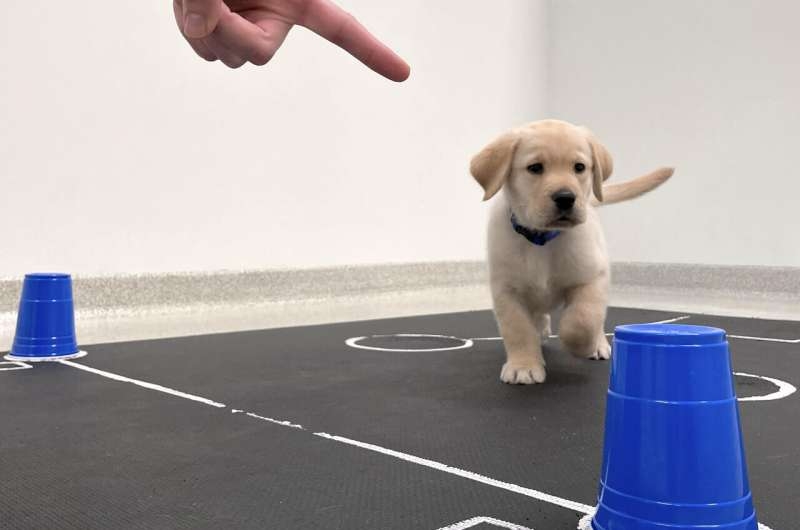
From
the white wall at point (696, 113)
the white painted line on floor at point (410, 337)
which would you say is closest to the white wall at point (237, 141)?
the white wall at point (696, 113)

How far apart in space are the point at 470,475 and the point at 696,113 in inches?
184

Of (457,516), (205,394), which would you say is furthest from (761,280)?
(457,516)

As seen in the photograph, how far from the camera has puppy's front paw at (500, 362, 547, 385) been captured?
2141 millimetres

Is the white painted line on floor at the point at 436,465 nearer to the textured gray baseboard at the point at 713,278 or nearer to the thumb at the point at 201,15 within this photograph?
the thumb at the point at 201,15

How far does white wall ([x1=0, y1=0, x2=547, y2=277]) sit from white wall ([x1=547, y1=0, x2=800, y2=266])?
0.63 meters

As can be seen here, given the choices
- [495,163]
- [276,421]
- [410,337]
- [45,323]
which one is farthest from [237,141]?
[276,421]

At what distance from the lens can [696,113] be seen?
5391mm

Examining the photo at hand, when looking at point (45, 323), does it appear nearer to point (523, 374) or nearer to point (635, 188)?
point (523, 374)

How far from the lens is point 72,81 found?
144 inches

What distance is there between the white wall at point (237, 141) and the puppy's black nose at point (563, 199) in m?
2.48

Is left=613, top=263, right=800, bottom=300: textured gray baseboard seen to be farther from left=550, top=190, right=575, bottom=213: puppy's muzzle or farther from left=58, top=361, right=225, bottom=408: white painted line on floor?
left=58, top=361, right=225, bottom=408: white painted line on floor

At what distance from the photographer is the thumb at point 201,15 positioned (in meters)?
0.84

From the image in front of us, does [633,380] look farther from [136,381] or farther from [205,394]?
[136,381]

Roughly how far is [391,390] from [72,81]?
2.48 m
